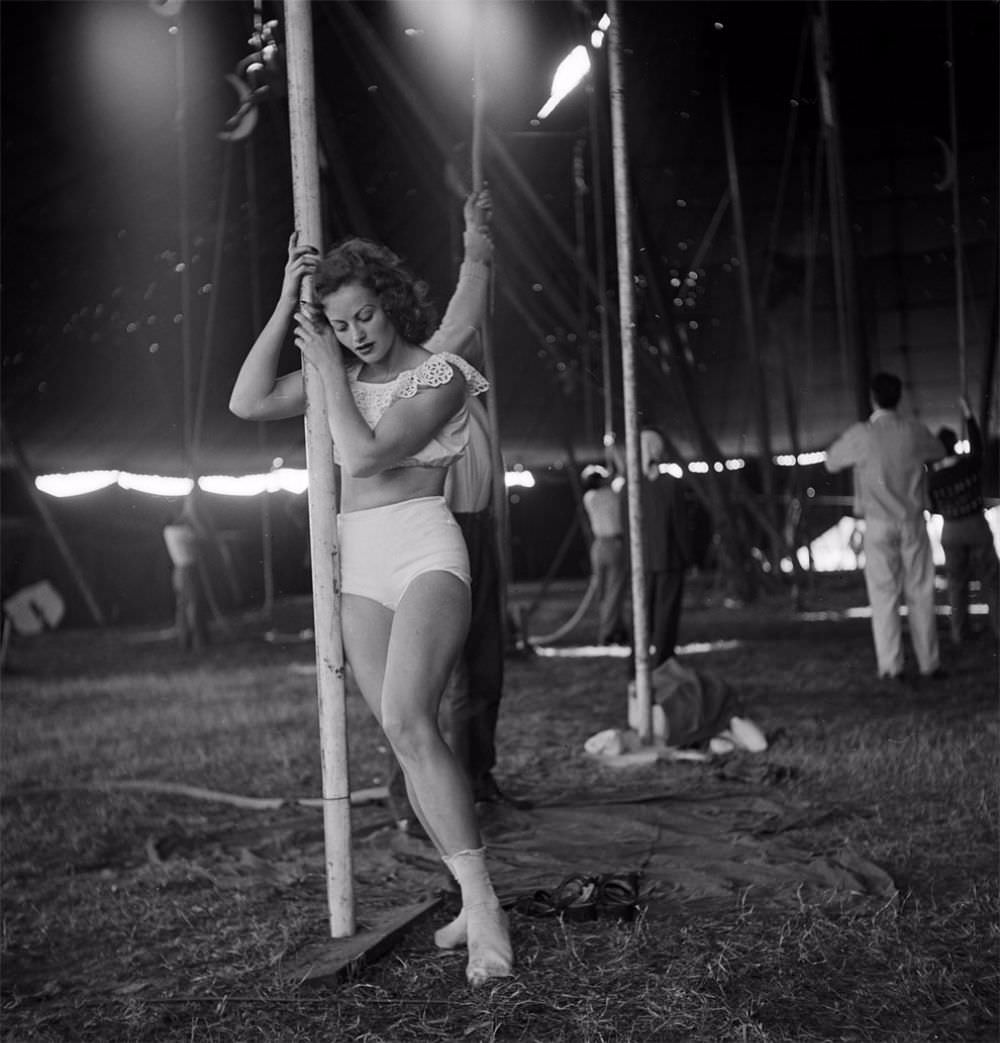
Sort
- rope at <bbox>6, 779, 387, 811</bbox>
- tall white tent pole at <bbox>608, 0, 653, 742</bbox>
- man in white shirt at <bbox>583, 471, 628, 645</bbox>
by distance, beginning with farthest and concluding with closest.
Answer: man in white shirt at <bbox>583, 471, 628, 645</bbox> < tall white tent pole at <bbox>608, 0, 653, 742</bbox> < rope at <bbox>6, 779, 387, 811</bbox>

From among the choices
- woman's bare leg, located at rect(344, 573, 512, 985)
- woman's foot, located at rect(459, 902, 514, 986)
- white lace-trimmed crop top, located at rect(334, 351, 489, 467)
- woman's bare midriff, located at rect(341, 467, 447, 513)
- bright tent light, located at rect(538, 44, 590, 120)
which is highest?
bright tent light, located at rect(538, 44, 590, 120)

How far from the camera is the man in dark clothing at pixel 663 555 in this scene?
6953mm

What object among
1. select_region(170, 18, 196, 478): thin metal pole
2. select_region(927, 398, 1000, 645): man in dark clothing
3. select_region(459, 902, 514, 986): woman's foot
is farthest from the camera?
select_region(170, 18, 196, 478): thin metal pole

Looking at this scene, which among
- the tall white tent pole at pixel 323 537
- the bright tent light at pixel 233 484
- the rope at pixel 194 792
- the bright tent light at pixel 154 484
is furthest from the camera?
the bright tent light at pixel 233 484

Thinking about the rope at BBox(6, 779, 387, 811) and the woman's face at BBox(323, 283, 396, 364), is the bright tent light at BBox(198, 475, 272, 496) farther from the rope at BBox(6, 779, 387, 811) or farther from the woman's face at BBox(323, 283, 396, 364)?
the woman's face at BBox(323, 283, 396, 364)

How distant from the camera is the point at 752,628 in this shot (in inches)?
421

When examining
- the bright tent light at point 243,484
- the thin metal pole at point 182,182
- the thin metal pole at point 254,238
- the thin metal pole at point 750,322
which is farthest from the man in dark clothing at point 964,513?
the bright tent light at point 243,484

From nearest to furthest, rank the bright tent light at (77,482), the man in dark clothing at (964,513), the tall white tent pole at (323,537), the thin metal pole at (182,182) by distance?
the tall white tent pole at (323,537) → the man in dark clothing at (964,513) → the thin metal pole at (182,182) → the bright tent light at (77,482)

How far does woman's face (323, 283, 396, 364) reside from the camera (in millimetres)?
2553

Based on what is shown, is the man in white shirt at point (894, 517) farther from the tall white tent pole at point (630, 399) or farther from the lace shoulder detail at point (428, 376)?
the lace shoulder detail at point (428, 376)

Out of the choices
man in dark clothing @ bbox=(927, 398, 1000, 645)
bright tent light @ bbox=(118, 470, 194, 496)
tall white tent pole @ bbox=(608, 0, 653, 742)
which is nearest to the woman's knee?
tall white tent pole @ bbox=(608, 0, 653, 742)

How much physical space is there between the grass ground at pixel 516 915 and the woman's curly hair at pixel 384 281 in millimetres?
1275

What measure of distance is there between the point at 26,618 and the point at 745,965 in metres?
13.6

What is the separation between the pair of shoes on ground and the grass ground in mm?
39
